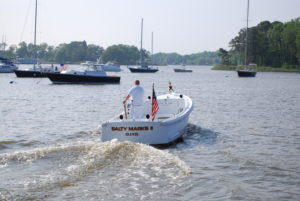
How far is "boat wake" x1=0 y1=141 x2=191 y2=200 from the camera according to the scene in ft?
31.8

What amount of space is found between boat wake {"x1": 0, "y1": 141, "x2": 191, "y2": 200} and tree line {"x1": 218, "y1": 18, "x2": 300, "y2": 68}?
5141 inches

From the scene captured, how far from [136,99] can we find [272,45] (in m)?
139

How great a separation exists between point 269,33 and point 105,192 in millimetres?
147222

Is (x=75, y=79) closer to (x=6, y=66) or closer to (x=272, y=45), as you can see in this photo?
(x=6, y=66)

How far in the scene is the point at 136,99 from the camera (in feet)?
49.9

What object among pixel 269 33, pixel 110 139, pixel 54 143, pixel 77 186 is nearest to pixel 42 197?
pixel 77 186

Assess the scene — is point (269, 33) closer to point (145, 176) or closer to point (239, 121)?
point (239, 121)

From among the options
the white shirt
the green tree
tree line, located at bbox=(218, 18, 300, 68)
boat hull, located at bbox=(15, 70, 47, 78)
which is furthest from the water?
the green tree

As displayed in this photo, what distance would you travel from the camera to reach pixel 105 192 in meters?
9.44

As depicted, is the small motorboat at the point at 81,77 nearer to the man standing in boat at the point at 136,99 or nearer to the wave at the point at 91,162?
the man standing in boat at the point at 136,99

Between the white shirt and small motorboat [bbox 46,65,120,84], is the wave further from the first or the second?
small motorboat [bbox 46,65,120,84]

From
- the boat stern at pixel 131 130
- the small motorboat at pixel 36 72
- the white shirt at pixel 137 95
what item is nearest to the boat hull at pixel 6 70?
the small motorboat at pixel 36 72

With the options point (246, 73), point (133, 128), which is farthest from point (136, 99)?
point (246, 73)

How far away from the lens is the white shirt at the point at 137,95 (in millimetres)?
15135
